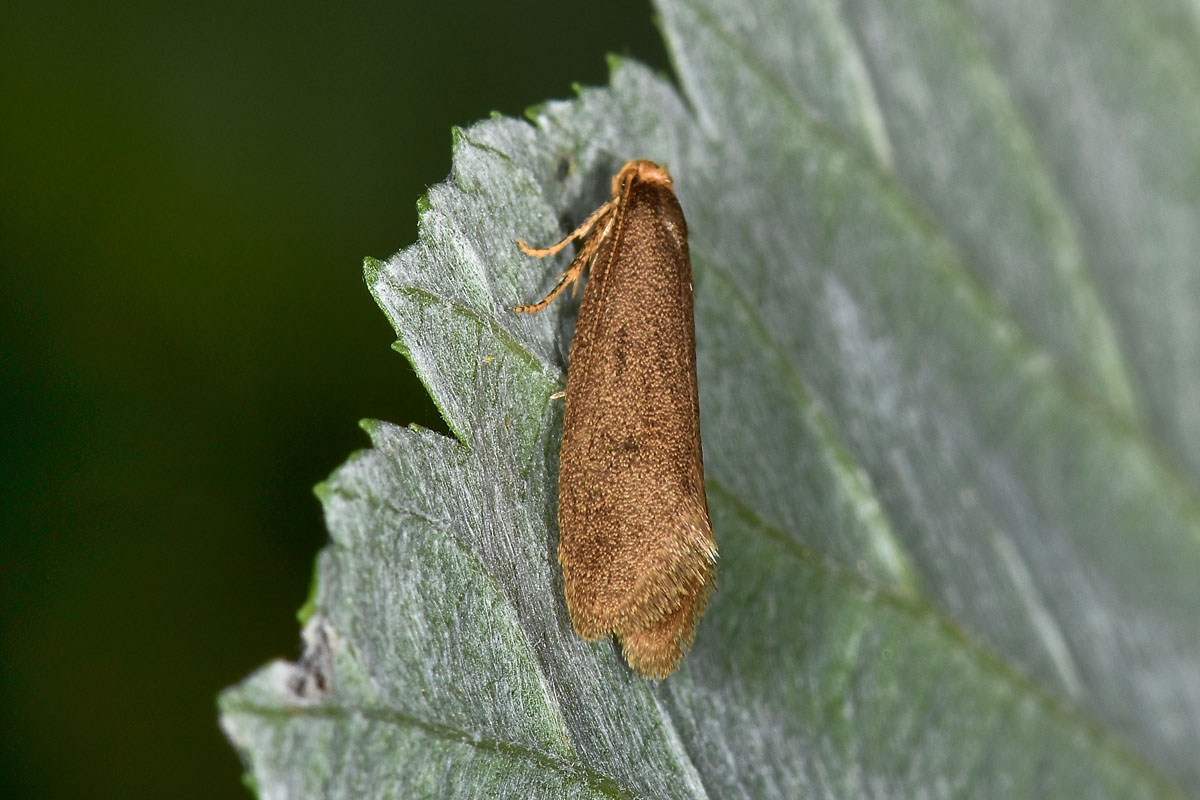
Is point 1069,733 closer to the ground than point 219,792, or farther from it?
farther from it

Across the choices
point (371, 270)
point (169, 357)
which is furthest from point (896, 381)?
point (169, 357)

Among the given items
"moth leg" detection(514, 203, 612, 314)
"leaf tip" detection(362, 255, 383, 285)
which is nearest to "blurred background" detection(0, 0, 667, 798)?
"moth leg" detection(514, 203, 612, 314)

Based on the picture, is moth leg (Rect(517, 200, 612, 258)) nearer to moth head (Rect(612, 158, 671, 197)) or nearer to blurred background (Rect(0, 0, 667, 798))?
moth head (Rect(612, 158, 671, 197))

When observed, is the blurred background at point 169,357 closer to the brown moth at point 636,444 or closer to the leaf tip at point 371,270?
the brown moth at point 636,444

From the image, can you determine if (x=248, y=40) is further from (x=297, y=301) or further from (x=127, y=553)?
(x=127, y=553)

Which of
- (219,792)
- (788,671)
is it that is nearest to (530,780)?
(788,671)

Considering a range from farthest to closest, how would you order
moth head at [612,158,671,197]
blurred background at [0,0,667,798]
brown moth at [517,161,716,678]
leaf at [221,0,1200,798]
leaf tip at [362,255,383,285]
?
blurred background at [0,0,667,798] → moth head at [612,158,671,197] → leaf at [221,0,1200,798] → brown moth at [517,161,716,678] → leaf tip at [362,255,383,285]
